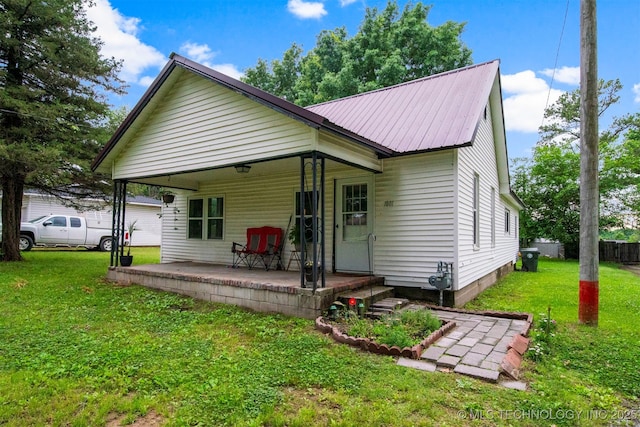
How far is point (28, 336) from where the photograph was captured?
4.31m

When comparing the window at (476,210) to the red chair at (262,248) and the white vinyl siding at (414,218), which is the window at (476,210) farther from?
the red chair at (262,248)

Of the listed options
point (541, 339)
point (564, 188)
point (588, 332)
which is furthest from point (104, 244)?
point (564, 188)

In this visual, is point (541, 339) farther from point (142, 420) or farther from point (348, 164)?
point (142, 420)

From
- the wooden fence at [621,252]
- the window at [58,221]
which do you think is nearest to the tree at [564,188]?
the wooden fence at [621,252]

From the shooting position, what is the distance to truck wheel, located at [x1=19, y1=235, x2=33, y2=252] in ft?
48.5

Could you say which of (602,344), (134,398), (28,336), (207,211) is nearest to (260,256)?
(207,211)

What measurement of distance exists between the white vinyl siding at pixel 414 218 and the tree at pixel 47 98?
8397 mm

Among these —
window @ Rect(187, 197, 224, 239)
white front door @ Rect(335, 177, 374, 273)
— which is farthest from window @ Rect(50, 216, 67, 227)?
white front door @ Rect(335, 177, 374, 273)

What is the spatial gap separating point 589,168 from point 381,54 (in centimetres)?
1777

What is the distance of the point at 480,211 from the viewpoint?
8.19 meters

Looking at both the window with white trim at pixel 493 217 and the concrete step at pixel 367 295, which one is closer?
the concrete step at pixel 367 295

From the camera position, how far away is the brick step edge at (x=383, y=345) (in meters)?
3.78

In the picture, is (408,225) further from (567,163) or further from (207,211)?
(567,163)

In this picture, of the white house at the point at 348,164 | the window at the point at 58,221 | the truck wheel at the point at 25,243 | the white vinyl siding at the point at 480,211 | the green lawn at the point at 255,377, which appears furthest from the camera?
the window at the point at 58,221
